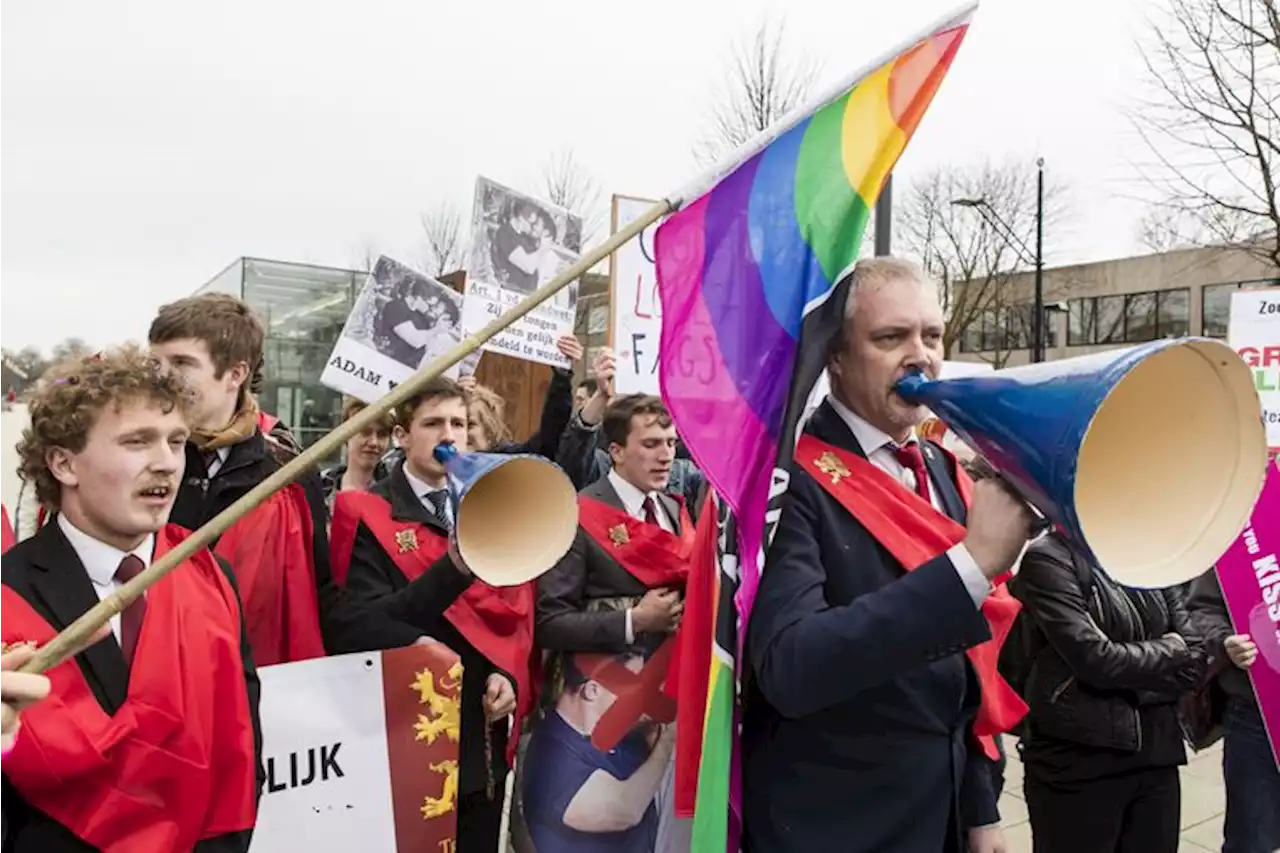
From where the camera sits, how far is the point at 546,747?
10.6 ft

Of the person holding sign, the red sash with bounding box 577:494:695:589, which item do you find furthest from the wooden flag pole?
the person holding sign

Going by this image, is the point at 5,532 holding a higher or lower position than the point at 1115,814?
higher

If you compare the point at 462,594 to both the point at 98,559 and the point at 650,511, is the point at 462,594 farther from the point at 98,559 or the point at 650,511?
the point at 98,559

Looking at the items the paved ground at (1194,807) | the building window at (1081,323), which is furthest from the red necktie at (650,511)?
the building window at (1081,323)

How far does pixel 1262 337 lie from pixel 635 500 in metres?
3.20

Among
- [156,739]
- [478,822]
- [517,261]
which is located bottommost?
[478,822]

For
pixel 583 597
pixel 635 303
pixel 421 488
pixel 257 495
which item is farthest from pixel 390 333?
pixel 257 495

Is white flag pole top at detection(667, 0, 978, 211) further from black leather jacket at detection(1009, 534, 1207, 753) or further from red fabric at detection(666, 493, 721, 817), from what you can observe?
black leather jacket at detection(1009, 534, 1207, 753)

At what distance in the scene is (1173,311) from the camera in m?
38.5

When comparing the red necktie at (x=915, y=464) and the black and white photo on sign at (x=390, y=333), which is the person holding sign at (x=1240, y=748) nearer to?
the red necktie at (x=915, y=464)

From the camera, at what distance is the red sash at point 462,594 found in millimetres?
2926

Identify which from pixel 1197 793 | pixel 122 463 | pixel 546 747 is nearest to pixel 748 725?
pixel 122 463

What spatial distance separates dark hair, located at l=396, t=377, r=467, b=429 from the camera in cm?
Answer: 308

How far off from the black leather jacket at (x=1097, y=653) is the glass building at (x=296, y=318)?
10.9m
